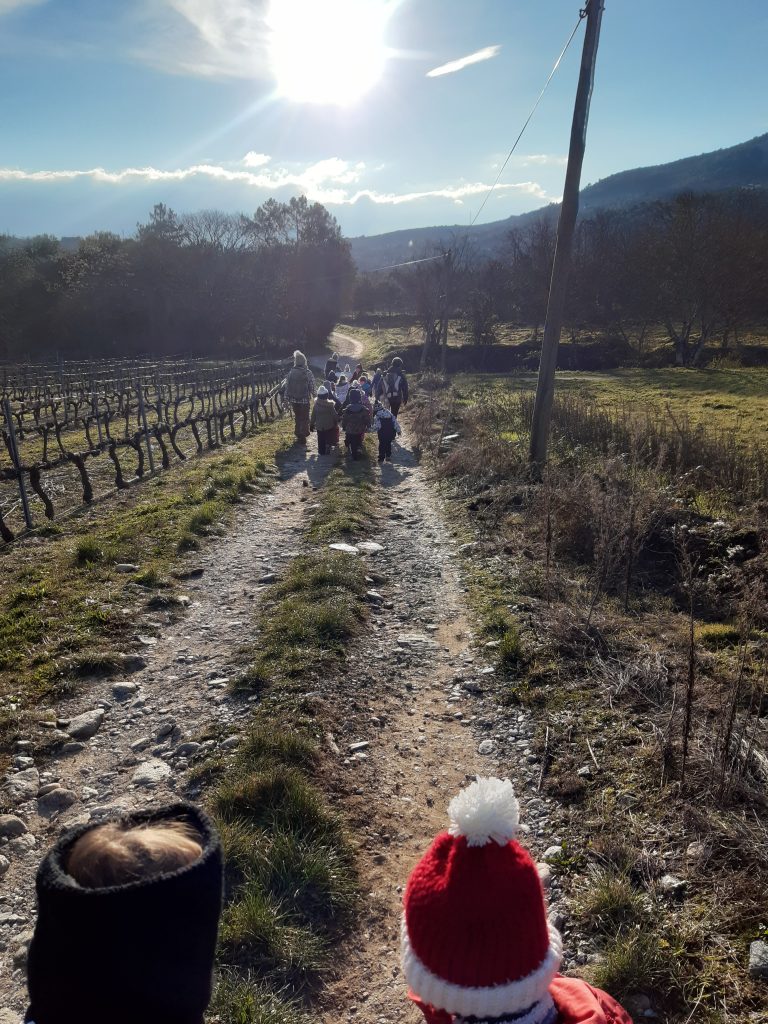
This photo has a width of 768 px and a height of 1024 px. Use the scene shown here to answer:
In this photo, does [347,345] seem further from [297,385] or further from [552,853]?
[552,853]

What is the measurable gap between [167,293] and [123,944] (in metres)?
58.9

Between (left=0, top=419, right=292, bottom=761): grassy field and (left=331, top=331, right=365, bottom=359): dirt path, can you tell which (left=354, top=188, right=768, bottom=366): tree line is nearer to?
(left=331, top=331, right=365, bottom=359): dirt path

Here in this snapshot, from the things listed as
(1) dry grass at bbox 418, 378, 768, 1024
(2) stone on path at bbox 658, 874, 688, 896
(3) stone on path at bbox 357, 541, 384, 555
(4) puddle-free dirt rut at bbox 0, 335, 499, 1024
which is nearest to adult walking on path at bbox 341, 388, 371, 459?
(1) dry grass at bbox 418, 378, 768, 1024

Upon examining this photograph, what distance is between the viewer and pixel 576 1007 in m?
1.56

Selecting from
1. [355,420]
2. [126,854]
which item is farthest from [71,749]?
[355,420]

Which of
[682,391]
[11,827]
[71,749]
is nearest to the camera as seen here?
[11,827]

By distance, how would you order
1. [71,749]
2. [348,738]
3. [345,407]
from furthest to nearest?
[345,407] → [348,738] → [71,749]

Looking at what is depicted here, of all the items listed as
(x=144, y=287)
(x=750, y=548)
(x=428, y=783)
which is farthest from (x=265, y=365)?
(x=428, y=783)

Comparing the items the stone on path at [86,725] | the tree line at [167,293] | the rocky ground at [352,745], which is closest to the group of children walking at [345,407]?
the rocky ground at [352,745]

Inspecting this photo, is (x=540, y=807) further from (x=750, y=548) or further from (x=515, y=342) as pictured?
(x=515, y=342)

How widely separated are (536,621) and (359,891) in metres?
3.22

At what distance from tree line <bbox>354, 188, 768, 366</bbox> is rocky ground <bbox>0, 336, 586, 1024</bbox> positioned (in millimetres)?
25692

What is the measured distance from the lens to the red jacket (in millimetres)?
1534

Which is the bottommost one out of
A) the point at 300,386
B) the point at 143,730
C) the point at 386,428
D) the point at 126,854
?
the point at 143,730
